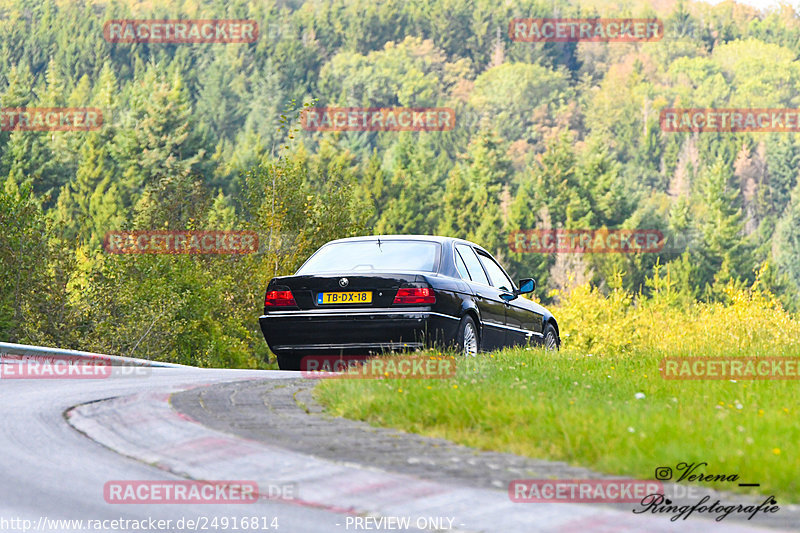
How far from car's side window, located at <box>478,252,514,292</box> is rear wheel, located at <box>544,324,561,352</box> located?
1664 mm

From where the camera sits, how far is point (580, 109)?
5994 inches

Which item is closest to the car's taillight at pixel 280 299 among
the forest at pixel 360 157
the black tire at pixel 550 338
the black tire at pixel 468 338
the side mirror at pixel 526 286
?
the black tire at pixel 468 338

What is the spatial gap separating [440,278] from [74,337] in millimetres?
28753

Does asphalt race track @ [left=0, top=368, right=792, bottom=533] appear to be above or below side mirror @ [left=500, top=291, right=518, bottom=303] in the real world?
above

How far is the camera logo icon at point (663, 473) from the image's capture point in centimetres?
544

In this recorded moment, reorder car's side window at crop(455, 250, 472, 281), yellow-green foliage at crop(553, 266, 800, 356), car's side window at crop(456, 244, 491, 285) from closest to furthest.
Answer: car's side window at crop(455, 250, 472, 281) → car's side window at crop(456, 244, 491, 285) → yellow-green foliage at crop(553, 266, 800, 356)

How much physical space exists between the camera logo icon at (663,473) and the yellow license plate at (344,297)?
6458 millimetres

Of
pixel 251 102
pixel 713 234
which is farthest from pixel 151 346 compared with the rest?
pixel 251 102

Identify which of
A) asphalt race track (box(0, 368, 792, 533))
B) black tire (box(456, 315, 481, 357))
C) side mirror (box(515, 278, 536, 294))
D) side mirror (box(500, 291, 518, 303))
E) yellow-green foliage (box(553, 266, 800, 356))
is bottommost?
yellow-green foliage (box(553, 266, 800, 356))

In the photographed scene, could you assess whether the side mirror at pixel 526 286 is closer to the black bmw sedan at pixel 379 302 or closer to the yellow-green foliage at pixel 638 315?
the black bmw sedan at pixel 379 302

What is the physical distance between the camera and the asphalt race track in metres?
4.88

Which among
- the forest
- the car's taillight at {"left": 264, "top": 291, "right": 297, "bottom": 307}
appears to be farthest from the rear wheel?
the forest

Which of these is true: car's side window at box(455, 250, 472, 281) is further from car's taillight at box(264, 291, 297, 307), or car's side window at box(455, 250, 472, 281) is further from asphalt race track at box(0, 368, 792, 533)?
asphalt race track at box(0, 368, 792, 533)

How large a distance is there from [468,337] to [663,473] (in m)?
6.90
